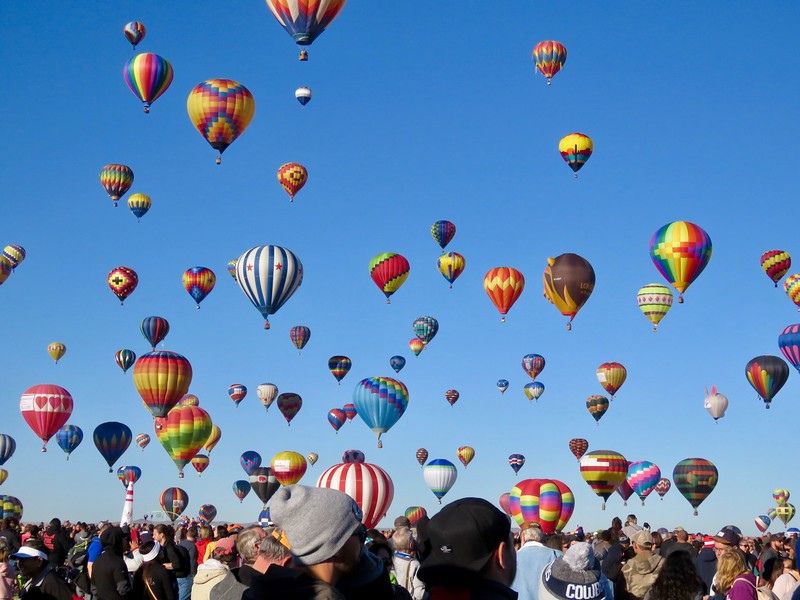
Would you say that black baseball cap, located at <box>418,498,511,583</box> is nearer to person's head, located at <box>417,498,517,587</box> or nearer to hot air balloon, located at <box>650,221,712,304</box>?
person's head, located at <box>417,498,517,587</box>

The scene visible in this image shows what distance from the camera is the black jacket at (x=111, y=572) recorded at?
872 cm

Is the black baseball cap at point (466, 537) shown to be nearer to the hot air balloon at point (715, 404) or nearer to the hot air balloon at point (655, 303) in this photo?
the hot air balloon at point (655, 303)

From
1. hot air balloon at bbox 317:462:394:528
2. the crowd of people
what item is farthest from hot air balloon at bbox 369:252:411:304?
the crowd of people

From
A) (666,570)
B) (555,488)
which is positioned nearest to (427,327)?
(555,488)

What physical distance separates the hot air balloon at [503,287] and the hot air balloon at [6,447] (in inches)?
1015

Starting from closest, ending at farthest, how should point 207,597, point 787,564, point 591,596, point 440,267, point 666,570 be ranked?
1. point 591,596
2. point 666,570
3. point 207,597
4. point 787,564
5. point 440,267

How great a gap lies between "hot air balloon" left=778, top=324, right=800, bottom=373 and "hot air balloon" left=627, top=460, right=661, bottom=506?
972 cm

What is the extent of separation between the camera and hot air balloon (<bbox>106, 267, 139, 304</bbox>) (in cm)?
4619

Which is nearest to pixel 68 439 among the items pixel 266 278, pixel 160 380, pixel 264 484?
pixel 264 484

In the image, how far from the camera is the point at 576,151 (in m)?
39.6

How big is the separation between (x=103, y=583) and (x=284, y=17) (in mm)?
22659

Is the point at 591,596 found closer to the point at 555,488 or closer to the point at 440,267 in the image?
the point at 555,488

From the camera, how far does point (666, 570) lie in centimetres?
541

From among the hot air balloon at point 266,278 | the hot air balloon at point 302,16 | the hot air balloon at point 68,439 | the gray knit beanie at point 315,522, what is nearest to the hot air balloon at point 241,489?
the hot air balloon at point 68,439
